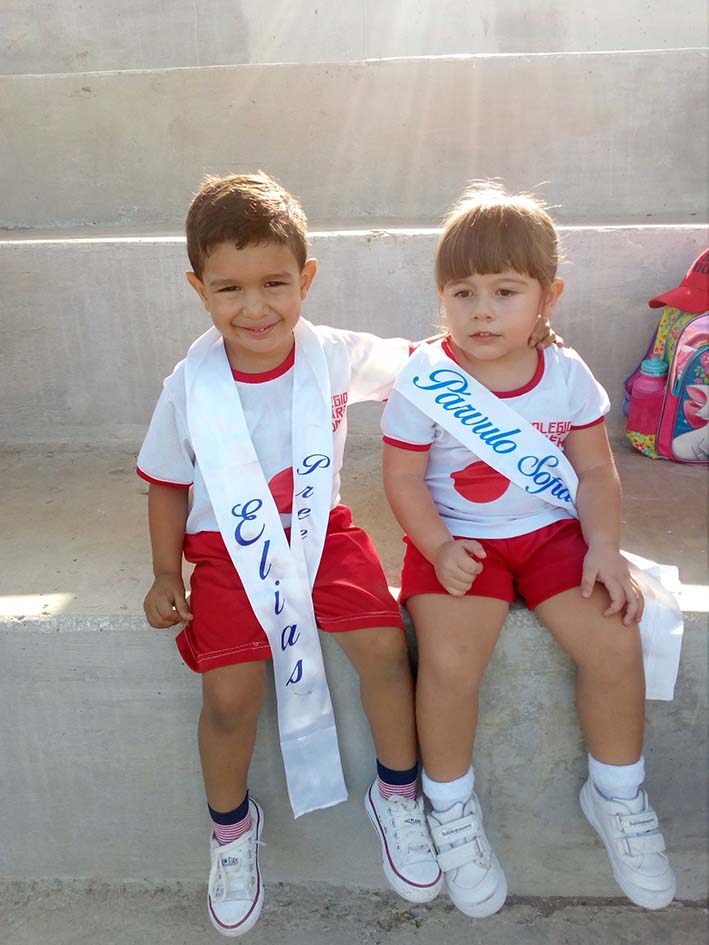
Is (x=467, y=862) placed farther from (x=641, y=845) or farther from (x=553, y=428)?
(x=553, y=428)

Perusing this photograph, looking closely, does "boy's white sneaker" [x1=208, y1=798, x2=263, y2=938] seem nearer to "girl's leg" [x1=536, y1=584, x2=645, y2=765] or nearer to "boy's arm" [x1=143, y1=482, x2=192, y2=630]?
"boy's arm" [x1=143, y1=482, x2=192, y2=630]

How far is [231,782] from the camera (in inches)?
62.9

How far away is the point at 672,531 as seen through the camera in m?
2.04

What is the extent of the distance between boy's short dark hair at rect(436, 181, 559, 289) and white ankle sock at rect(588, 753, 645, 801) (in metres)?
0.90

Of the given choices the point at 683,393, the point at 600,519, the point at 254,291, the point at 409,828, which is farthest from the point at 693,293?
the point at 409,828

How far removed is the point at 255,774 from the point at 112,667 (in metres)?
0.36

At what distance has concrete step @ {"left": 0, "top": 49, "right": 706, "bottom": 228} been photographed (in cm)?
304

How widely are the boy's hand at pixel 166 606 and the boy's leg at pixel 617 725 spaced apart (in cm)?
66

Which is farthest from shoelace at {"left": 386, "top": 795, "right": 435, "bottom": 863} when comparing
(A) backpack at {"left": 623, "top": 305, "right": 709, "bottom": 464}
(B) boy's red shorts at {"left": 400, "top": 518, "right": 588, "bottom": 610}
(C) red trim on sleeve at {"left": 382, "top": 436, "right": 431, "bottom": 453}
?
(A) backpack at {"left": 623, "top": 305, "right": 709, "bottom": 464}

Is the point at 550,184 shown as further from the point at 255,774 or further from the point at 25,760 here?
the point at 25,760

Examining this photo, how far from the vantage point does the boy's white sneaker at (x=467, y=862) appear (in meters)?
1.53

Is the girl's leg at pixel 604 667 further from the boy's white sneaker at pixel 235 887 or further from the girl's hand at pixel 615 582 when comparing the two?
the boy's white sneaker at pixel 235 887

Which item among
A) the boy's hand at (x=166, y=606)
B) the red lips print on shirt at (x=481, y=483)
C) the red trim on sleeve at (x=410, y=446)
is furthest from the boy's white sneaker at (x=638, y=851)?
the boy's hand at (x=166, y=606)

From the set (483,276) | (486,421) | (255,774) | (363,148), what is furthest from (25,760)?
(363,148)
